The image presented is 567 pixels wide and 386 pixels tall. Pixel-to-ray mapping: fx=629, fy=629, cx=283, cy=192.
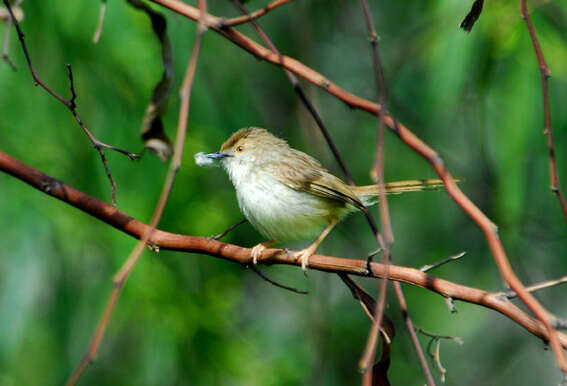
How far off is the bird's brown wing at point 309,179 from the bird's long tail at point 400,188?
0.10 m

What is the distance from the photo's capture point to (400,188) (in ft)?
13.1

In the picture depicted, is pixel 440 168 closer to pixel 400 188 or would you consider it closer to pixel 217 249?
pixel 217 249

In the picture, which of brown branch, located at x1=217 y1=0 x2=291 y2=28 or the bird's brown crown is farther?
the bird's brown crown

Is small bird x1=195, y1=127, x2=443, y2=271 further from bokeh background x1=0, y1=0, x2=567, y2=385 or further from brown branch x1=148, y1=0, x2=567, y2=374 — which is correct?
brown branch x1=148, y1=0, x2=567, y2=374

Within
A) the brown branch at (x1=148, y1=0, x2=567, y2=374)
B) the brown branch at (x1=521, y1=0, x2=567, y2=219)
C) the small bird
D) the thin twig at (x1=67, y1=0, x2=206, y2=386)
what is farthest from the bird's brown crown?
the thin twig at (x1=67, y1=0, x2=206, y2=386)

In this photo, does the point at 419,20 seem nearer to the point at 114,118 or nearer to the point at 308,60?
the point at 308,60

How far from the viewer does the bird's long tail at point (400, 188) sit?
3775mm

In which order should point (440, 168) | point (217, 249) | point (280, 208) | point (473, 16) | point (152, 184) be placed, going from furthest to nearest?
point (280, 208), point (152, 184), point (217, 249), point (473, 16), point (440, 168)

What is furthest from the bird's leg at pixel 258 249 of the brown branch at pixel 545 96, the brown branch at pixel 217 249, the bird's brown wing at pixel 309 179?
the brown branch at pixel 545 96

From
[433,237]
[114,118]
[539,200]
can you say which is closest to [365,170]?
[433,237]

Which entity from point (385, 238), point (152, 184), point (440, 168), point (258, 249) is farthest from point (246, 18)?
point (152, 184)

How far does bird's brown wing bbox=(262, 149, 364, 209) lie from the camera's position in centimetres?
391

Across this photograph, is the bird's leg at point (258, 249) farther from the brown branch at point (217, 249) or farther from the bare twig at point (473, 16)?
the bare twig at point (473, 16)

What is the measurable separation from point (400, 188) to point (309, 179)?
58cm
